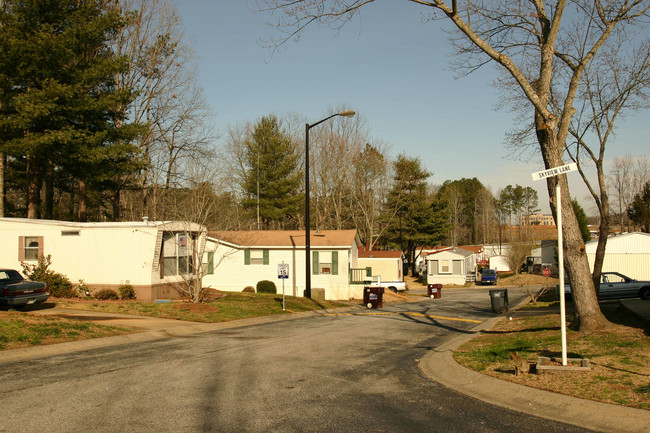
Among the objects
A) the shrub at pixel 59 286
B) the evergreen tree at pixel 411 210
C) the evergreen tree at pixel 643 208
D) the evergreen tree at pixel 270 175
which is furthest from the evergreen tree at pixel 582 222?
the shrub at pixel 59 286

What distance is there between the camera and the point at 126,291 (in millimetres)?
21328

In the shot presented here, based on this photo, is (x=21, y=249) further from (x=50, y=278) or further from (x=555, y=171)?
(x=555, y=171)

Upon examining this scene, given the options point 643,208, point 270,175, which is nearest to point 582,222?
point 643,208

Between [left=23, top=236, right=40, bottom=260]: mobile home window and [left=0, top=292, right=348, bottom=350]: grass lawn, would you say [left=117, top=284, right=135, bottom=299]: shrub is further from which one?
[left=23, top=236, right=40, bottom=260]: mobile home window

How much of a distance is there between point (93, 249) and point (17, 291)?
4915 mm

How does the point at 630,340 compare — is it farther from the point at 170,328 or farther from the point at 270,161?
the point at 270,161

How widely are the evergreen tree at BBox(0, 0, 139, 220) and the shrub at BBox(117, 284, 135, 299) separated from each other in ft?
22.4

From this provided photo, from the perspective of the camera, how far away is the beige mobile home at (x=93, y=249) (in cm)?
2177

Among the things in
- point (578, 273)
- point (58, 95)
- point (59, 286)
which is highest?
point (58, 95)

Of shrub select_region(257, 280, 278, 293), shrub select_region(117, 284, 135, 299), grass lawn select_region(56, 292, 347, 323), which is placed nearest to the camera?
grass lawn select_region(56, 292, 347, 323)

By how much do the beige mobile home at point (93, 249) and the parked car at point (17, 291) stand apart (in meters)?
3.46

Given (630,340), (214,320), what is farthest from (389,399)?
(214,320)

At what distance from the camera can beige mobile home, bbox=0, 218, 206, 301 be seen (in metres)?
21.8

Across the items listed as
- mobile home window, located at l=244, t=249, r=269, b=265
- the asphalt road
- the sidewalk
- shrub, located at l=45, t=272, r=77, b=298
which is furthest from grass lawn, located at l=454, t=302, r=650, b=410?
mobile home window, located at l=244, t=249, r=269, b=265
